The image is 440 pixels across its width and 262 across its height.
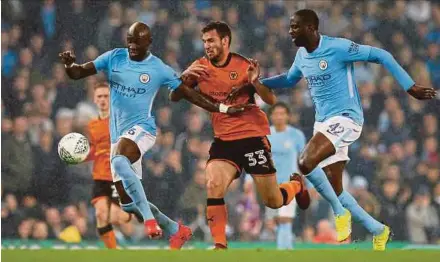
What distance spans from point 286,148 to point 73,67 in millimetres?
3291

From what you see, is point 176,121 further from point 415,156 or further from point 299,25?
point 299,25

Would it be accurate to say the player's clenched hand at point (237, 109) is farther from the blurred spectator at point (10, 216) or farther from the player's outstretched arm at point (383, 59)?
the blurred spectator at point (10, 216)

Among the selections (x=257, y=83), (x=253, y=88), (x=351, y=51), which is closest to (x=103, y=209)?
(x=253, y=88)

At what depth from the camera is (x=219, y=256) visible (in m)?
8.18

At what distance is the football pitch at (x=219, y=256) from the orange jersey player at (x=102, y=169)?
8.99 feet

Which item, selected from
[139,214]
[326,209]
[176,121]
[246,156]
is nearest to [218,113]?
[246,156]

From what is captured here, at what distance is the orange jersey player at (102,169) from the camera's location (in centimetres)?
1130

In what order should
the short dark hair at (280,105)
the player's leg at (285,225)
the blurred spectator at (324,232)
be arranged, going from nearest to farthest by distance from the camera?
the short dark hair at (280,105), the player's leg at (285,225), the blurred spectator at (324,232)

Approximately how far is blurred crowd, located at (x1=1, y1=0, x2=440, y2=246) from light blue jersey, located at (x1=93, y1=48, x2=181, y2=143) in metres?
2.71

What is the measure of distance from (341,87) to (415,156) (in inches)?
161

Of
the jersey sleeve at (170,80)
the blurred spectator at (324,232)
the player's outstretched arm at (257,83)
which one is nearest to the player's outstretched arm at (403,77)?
the player's outstretched arm at (257,83)

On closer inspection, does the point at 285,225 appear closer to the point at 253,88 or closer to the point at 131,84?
the point at 253,88

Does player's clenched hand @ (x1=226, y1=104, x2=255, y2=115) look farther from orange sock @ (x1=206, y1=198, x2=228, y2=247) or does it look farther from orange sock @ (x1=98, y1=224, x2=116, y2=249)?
orange sock @ (x1=98, y1=224, x2=116, y2=249)

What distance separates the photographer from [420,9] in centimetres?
1412
